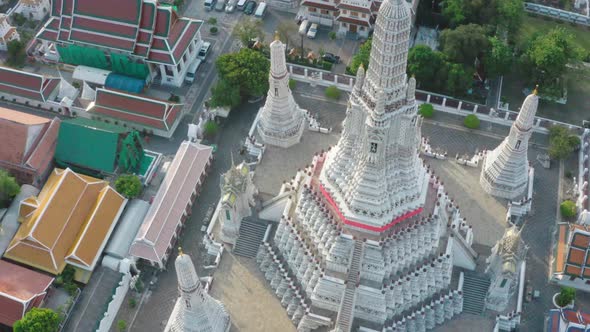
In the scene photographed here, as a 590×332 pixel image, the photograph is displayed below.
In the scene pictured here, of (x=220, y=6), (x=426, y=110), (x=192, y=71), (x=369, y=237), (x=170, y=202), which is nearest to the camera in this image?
(x=369, y=237)

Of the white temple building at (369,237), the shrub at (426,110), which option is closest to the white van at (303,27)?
the shrub at (426,110)

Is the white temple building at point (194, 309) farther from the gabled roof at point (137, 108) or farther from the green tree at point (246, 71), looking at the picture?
the green tree at point (246, 71)

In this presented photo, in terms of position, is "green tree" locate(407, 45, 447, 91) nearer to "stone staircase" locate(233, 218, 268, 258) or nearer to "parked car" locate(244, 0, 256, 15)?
"parked car" locate(244, 0, 256, 15)

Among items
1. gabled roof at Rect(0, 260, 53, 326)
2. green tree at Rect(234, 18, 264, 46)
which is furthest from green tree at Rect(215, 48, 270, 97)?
gabled roof at Rect(0, 260, 53, 326)

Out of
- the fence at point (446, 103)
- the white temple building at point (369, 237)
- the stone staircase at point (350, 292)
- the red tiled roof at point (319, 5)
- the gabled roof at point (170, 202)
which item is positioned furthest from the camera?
the red tiled roof at point (319, 5)

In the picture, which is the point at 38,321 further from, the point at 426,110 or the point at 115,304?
the point at 426,110

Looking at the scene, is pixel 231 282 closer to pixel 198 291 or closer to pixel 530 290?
pixel 198 291

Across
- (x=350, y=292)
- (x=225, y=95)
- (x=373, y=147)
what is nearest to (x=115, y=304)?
(x=350, y=292)
